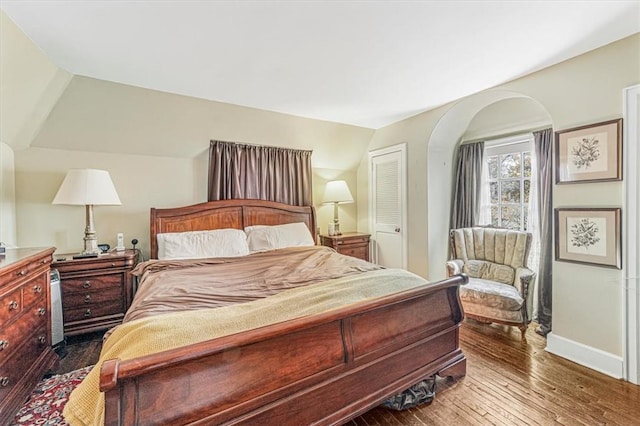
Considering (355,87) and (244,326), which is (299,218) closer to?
(355,87)

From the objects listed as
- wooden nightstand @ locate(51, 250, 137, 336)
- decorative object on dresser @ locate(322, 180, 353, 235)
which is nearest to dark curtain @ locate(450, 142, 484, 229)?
decorative object on dresser @ locate(322, 180, 353, 235)

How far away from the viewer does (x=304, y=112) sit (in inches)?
141

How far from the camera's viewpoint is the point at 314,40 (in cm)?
203

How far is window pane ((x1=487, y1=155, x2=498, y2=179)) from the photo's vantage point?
3742 millimetres

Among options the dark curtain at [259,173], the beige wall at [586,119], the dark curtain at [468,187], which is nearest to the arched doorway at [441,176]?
the dark curtain at [468,187]

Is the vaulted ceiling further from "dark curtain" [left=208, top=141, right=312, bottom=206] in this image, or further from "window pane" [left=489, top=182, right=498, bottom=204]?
"window pane" [left=489, top=182, right=498, bottom=204]

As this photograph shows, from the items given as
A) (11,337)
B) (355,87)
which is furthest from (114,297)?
(355,87)

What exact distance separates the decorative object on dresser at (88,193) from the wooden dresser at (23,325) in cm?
64

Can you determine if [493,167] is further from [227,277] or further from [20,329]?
[20,329]

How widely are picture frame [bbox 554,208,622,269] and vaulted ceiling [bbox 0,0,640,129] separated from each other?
1.30 meters

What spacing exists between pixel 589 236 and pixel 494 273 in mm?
1074

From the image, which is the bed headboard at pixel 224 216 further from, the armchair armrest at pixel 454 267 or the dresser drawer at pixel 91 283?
the armchair armrest at pixel 454 267

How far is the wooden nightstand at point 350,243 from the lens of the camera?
4.16m

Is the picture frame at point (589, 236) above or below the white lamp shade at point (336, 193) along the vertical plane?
below
